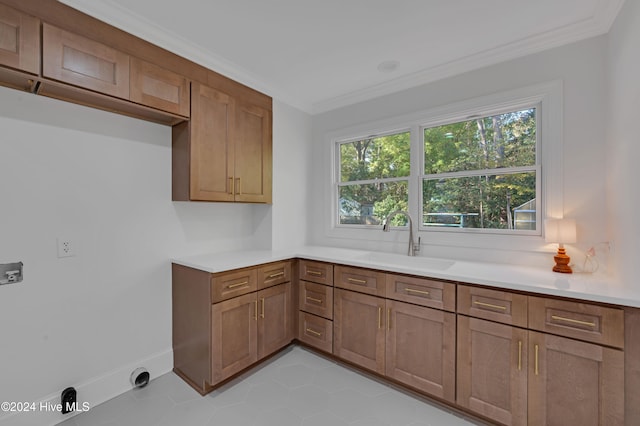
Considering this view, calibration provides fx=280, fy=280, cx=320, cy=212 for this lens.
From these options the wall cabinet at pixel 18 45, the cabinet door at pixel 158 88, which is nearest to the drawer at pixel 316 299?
the cabinet door at pixel 158 88

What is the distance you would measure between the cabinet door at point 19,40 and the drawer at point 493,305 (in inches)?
107

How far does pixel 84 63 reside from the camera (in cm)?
162

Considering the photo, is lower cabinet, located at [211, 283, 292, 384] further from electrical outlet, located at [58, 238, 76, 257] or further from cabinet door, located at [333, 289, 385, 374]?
electrical outlet, located at [58, 238, 76, 257]

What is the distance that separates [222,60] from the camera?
2338 mm

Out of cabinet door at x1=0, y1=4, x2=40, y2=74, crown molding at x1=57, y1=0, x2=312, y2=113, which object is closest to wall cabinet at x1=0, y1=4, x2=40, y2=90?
cabinet door at x1=0, y1=4, x2=40, y2=74

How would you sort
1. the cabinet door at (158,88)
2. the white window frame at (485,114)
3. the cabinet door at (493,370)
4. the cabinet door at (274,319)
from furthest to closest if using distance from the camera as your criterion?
the cabinet door at (274,319), the white window frame at (485,114), the cabinet door at (158,88), the cabinet door at (493,370)

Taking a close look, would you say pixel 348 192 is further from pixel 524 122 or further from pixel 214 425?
pixel 214 425

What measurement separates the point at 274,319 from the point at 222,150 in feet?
5.05

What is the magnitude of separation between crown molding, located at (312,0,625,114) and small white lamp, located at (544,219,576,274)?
4.14ft

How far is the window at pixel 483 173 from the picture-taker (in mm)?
2168

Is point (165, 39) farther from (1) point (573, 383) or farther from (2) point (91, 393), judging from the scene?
(1) point (573, 383)

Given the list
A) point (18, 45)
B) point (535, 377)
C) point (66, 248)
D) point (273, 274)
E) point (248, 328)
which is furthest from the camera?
point (273, 274)

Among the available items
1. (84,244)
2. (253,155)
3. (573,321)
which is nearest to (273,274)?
(253,155)

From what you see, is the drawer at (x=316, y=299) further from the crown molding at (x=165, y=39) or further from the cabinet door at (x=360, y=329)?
the crown molding at (x=165, y=39)
